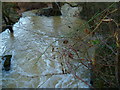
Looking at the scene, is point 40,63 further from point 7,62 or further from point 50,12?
point 50,12

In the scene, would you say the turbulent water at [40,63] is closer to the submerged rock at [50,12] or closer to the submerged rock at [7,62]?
the submerged rock at [7,62]

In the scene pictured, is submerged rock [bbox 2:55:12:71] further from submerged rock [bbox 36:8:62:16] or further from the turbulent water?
submerged rock [bbox 36:8:62:16]

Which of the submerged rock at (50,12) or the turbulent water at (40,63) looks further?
the submerged rock at (50,12)

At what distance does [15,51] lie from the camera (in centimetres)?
527

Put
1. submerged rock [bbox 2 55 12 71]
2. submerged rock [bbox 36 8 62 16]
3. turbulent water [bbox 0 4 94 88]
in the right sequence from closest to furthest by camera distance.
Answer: turbulent water [bbox 0 4 94 88], submerged rock [bbox 2 55 12 71], submerged rock [bbox 36 8 62 16]

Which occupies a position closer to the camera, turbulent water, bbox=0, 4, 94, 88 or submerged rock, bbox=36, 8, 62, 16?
turbulent water, bbox=0, 4, 94, 88

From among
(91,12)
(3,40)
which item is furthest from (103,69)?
(91,12)

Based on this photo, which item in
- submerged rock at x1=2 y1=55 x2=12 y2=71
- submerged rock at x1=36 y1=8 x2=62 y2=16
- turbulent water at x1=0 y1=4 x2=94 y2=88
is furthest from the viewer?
submerged rock at x1=36 y1=8 x2=62 y2=16

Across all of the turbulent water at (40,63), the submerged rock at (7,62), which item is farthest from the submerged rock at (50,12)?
the submerged rock at (7,62)

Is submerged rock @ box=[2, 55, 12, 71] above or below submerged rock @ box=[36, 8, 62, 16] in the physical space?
below

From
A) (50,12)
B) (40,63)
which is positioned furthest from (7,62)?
(50,12)

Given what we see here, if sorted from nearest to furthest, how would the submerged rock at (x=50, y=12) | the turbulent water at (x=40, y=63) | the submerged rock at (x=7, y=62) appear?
the turbulent water at (x=40, y=63), the submerged rock at (x=7, y=62), the submerged rock at (x=50, y=12)

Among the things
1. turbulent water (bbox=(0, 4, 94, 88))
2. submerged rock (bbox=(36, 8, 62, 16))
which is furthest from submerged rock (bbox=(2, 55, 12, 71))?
submerged rock (bbox=(36, 8, 62, 16))

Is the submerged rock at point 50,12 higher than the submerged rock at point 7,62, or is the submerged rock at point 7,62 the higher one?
the submerged rock at point 50,12
